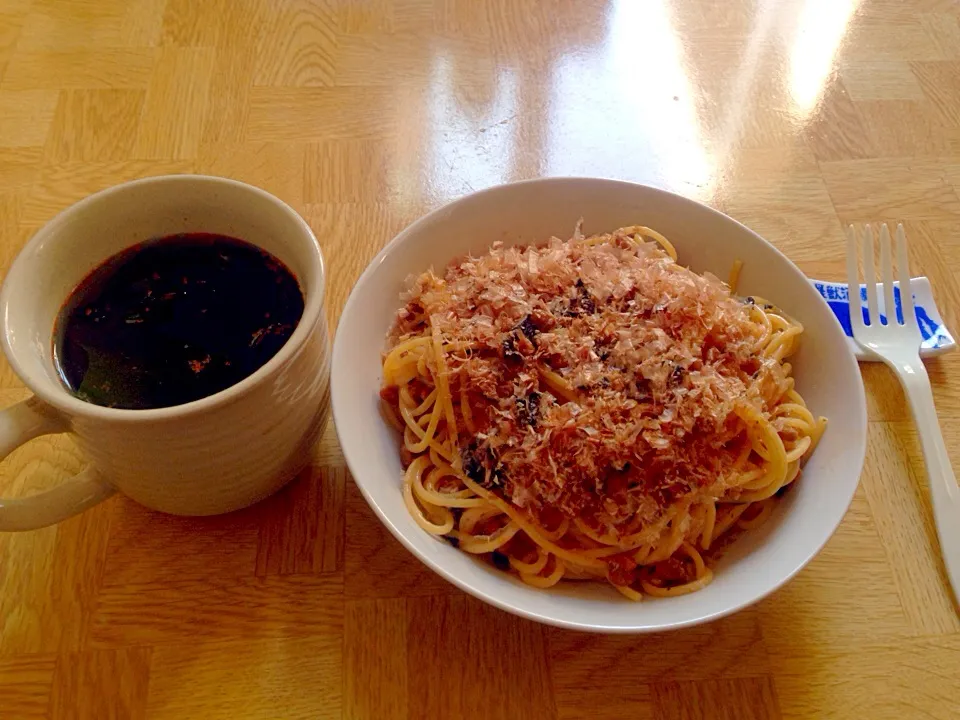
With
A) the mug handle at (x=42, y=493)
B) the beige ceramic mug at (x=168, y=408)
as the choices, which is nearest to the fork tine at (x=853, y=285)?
the beige ceramic mug at (x=168, y=408)

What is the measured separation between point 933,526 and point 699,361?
34 centimetres

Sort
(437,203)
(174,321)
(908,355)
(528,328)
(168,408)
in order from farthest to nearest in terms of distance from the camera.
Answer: (437,203)
(908,355)
(528,328)
(174,321)
(168,408)

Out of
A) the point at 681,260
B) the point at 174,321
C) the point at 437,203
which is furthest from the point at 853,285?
the point at 174,321

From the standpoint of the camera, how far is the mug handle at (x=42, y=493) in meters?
0.59

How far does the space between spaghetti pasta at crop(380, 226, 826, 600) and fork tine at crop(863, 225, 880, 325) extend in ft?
0.66

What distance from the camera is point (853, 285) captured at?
985 millimetres

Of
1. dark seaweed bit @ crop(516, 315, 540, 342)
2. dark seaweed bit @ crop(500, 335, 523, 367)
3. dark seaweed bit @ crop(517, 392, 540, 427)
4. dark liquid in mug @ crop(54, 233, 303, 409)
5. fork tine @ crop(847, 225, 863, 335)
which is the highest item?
dark liquid in mug @ crop(54, 233, 303, 409)

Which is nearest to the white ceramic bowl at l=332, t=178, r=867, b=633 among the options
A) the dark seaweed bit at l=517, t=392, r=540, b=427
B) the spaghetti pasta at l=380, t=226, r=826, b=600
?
the spaghetti pasta at l=380, t=226, r=826, b=600

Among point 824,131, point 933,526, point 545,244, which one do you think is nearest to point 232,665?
point 545,244

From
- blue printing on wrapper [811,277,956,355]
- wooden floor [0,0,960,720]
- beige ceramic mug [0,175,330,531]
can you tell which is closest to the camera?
beige ceramic mug [0,175,330,531]

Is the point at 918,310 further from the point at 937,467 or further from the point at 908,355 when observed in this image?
the point at 937,467

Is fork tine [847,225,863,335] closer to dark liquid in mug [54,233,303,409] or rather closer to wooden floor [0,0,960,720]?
wooden floor [0,0,960,720]

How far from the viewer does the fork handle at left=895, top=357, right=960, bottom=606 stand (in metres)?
0.77

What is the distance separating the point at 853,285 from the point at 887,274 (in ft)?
0.18
